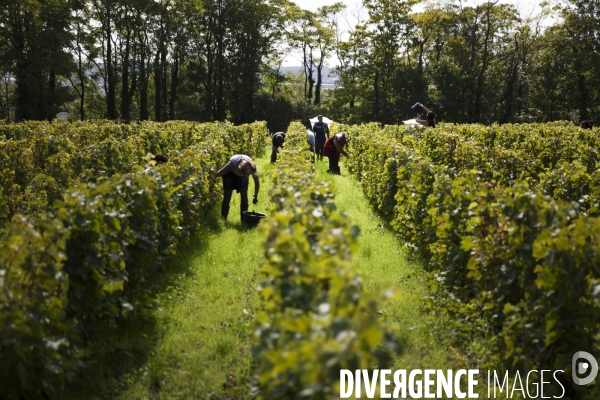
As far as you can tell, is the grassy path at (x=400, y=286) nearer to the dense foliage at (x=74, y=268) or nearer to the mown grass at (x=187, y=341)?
the mown grass at (x=187, y=341)

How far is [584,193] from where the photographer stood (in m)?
7.95

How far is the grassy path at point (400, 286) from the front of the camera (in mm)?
5160

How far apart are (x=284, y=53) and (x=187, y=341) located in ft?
186

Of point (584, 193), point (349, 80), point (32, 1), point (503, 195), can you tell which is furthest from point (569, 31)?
point (503, 195)

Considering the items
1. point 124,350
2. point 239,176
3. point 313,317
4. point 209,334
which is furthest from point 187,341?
point 239,176

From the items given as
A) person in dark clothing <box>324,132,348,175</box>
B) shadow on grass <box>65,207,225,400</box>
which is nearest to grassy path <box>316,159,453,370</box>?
shadow on grass <box>65,207,225,400</box>

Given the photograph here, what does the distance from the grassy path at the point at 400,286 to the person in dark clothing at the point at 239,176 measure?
6.77 feet

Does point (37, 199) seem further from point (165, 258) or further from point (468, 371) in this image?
point (468, 371)

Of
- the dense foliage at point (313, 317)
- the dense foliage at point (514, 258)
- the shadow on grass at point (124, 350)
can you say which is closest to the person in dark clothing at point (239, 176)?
the dense foliage at point (514, 258)

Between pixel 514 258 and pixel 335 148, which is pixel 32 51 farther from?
pixel 514 258

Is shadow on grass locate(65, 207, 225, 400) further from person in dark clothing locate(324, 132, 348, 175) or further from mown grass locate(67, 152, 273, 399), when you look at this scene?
person in dark clothing locate(324, 132, 348, 175)

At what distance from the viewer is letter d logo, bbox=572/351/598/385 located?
13.6ft

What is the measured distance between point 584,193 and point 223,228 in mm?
5621

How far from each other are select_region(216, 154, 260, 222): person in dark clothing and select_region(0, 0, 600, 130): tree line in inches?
1401
